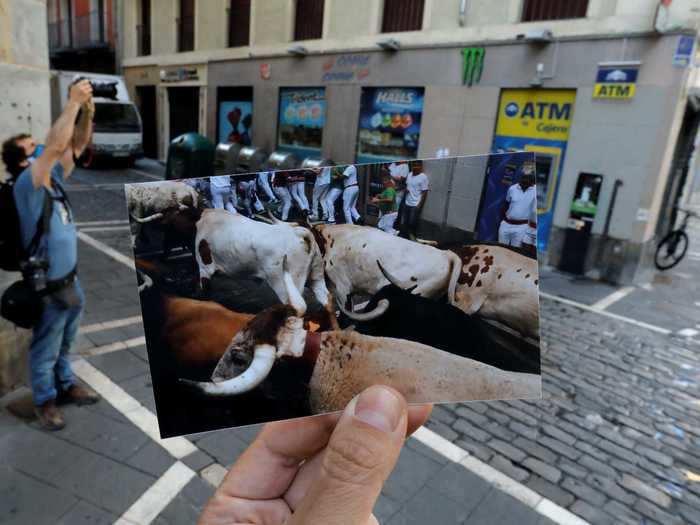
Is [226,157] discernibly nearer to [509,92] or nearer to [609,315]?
[509,92]

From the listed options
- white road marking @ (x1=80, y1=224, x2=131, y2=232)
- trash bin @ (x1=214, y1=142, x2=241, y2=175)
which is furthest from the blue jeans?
trash bin @ (x1=214, y1=142, x2=241, y2=175)

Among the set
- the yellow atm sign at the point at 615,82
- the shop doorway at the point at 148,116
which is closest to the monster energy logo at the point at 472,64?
the yellow atm sign at the point at 615,82

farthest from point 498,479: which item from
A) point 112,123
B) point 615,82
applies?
point 112,123

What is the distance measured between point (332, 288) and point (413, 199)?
A: 356 millimetres

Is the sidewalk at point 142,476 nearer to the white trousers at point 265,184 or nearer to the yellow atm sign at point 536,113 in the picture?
the white trousers at point 265,184

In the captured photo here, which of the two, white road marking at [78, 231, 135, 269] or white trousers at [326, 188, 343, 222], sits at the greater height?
white trousers at [326, 188, 343, 222]

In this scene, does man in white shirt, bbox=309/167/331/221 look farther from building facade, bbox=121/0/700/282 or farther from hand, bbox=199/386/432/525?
Result: building facade, bbox=121/0/700/282

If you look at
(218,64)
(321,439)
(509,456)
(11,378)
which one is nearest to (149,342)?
(321,439)

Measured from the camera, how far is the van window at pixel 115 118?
17.2 meters

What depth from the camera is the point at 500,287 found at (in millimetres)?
1563

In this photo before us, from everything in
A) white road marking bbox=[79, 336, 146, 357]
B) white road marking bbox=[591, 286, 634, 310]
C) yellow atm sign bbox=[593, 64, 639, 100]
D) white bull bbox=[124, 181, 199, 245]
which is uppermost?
yellow atm sign bbox=[593, 64, 639, 100]

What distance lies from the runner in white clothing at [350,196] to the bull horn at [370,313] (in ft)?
0.85

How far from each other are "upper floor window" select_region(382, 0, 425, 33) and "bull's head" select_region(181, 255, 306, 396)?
40.0ft

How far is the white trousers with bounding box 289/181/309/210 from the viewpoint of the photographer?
143cm
